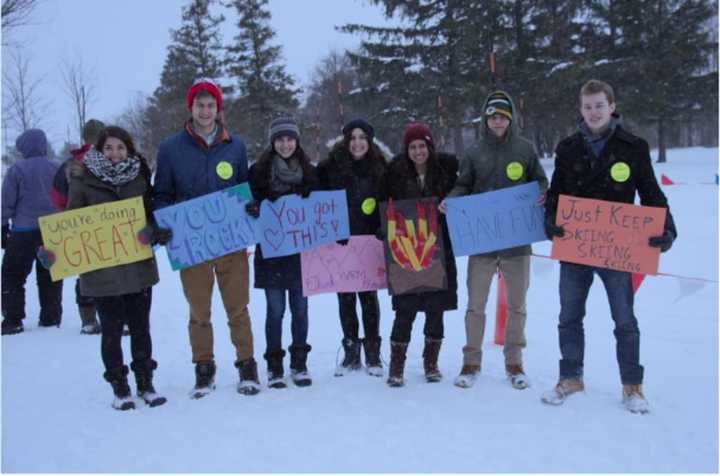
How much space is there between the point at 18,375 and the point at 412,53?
80.5 ft

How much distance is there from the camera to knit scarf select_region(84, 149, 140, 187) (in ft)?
12.4

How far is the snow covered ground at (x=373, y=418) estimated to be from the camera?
3.07 metres

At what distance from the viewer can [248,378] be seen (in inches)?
161

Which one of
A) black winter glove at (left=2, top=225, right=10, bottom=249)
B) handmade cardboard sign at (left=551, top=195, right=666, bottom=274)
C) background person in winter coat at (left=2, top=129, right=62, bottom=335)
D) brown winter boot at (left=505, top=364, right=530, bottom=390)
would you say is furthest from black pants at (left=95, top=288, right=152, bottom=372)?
black winter glove at (left=2, top=225, right=10, bottom=249)

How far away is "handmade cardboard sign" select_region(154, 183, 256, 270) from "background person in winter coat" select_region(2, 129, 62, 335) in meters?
3.16

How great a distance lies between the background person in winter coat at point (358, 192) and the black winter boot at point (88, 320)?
3073mm

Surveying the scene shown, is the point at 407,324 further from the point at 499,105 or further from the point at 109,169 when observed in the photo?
the point at 109,169

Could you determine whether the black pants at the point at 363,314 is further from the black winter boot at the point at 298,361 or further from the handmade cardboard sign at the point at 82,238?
the handmade cardboard sign at the point at 82,238

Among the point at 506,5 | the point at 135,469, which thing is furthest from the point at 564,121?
the point at 135,469

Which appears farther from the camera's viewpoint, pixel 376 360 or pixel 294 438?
pixel 376 360

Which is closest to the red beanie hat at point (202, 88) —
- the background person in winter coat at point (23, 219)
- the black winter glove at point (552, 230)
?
the black winter glove at point (552, 230)

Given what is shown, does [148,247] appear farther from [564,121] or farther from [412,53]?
[564,121]

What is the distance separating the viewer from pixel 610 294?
3.79m

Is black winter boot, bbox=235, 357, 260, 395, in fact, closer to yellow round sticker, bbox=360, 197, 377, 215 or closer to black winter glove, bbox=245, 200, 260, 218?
black winter glove, bbox=245, 200, 260, 218
